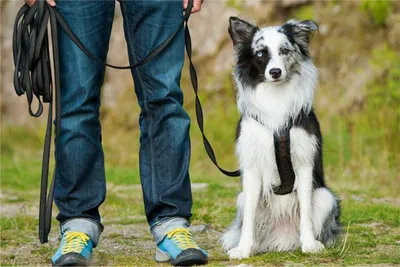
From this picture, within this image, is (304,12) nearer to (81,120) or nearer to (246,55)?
(246,55)

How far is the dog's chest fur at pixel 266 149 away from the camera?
4226 mm

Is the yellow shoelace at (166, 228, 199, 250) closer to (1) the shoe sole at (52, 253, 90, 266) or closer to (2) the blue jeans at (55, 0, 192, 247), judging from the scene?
(2) the blue jeans at (55, 0, 192, 247)

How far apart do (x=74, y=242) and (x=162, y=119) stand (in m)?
0.72

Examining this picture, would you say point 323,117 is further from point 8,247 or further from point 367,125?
point 8,247

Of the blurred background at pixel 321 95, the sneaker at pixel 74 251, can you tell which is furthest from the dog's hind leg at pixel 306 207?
the blurred background at pixel 321 95

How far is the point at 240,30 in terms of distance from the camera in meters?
4.44

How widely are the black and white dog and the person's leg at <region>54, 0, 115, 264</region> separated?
0.79 m

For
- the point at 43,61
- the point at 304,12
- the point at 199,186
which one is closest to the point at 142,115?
the point at 43,61

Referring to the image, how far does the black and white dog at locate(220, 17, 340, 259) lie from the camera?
426 cm

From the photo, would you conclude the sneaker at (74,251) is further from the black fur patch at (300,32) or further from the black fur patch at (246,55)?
the black fur patch at (300,32)

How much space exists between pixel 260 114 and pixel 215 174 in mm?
4664

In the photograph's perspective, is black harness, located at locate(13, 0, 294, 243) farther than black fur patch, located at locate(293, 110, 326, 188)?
No

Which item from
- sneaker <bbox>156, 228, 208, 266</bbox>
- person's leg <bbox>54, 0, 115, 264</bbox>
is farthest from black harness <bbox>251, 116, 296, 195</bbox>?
person's leg <bbox>54, 0, 115, 264</bbox>

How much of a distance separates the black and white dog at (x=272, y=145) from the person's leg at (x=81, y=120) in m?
0.79
